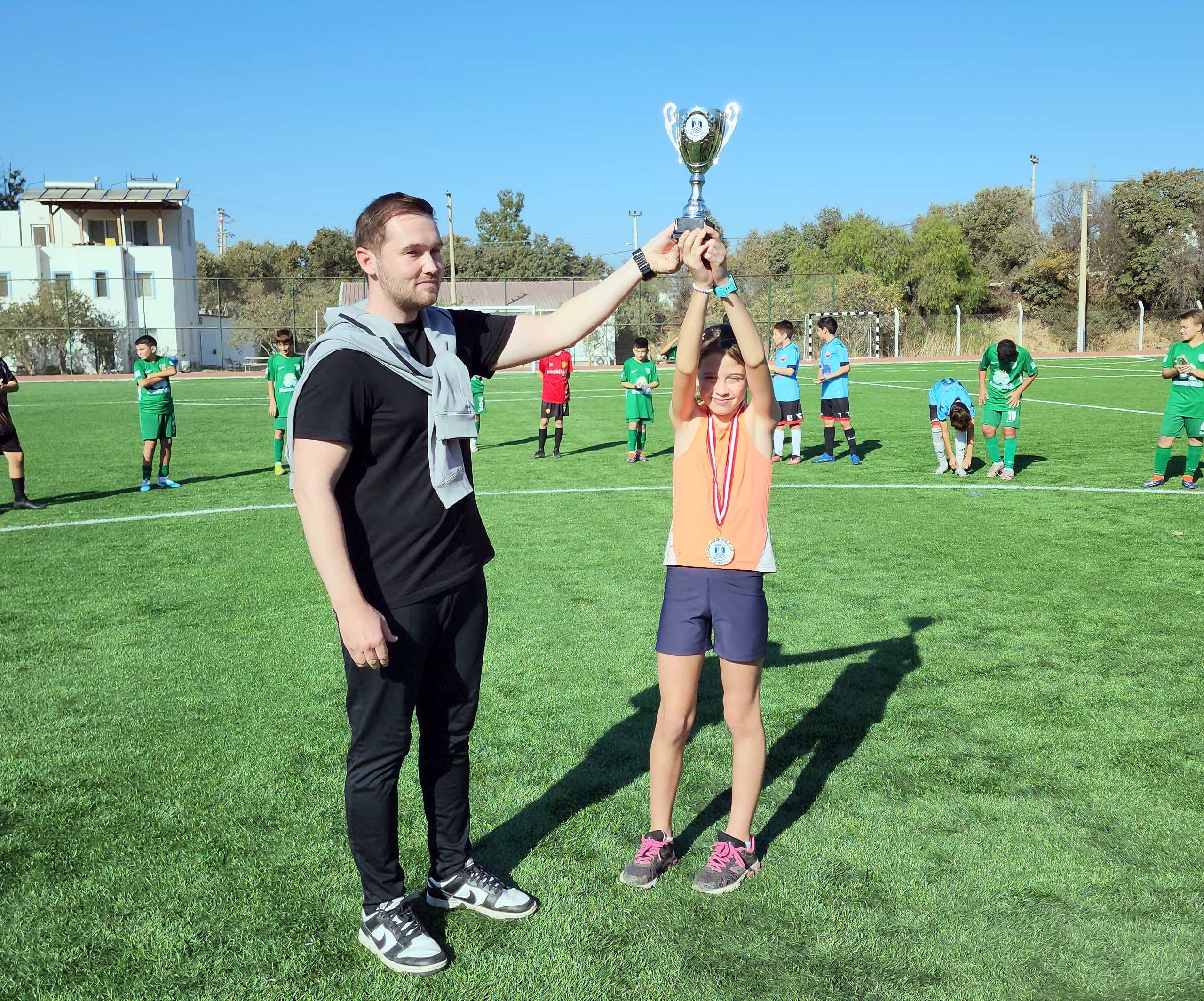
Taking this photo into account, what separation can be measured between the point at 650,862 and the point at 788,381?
10.4 meters

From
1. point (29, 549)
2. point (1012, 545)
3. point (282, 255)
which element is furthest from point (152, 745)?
point (282, 255)

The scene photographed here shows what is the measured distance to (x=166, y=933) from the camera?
3.14 metres

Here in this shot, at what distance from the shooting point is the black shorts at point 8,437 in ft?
34.7

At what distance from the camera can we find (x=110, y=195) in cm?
5275

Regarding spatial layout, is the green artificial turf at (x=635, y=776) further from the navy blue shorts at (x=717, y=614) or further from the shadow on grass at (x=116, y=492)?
the shadow on grass at (x=116, y=492)

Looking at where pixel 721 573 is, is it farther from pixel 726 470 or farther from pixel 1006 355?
pixel 1006 355

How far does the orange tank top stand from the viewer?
328 centimetres

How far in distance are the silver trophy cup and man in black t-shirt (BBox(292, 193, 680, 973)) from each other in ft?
0.51

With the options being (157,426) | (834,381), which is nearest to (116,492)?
(157,426)

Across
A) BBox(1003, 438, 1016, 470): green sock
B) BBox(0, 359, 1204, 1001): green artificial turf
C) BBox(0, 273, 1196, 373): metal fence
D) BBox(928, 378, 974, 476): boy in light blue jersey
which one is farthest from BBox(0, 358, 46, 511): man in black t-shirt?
BBox(0, 273, 1196, 373): metal fence

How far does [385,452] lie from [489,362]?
22.8 inches

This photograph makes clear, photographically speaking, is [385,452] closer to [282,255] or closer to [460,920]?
[460,920]

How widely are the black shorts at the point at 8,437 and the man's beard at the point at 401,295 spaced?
9.58m

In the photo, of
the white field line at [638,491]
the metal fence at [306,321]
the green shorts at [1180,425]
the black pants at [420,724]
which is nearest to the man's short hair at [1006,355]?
the white field line at [638,491]
